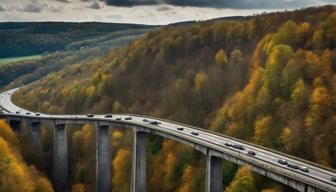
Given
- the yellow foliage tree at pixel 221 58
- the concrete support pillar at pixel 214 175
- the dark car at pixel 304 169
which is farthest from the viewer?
the yellow foliage tree at pixel 221 58

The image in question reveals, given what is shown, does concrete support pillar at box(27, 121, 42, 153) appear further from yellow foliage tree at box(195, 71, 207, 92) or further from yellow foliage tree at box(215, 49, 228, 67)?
yellow foliage tree at box(215, 49, 228, 67)

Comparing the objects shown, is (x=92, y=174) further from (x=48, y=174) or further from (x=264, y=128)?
(x=264, y=128)

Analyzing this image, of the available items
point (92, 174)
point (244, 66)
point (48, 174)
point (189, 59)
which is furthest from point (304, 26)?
point (48, 174)

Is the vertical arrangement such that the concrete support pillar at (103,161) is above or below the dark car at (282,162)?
below

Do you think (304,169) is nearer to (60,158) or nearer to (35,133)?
(60,158)

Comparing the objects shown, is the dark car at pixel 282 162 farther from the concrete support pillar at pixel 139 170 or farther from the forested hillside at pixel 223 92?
the concrete support pillar at pixel 139 170

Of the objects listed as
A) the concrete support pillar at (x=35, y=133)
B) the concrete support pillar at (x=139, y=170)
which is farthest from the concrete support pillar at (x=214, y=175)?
the concrete support pillar at (x=35, y=133)

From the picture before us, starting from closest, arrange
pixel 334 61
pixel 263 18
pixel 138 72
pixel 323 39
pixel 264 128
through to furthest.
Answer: pixel 264 128, pixel 334 61, pixel 323 39, pixel 263 18, pixel 138 72

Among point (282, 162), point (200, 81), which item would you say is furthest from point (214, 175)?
point (200, 81)
